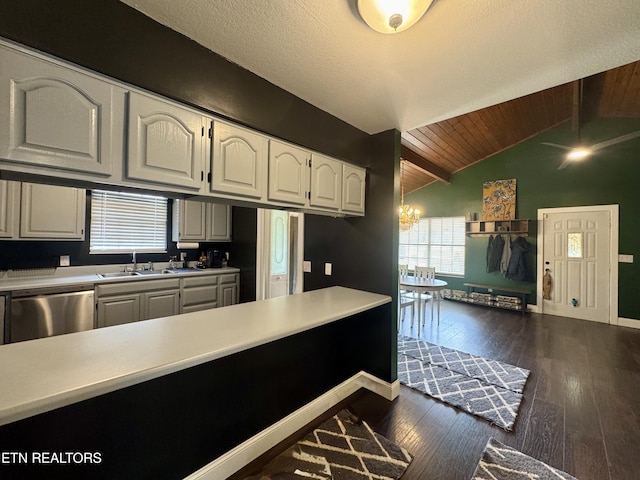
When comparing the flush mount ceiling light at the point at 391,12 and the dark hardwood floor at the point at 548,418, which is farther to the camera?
the dark hardwood floor at the point at 548,418

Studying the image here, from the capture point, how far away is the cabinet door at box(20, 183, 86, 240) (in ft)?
9.10

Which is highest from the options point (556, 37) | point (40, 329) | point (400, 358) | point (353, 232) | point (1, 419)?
point (556, 37)

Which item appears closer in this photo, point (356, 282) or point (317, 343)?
point (317, 343)

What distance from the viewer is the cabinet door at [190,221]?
159 inches

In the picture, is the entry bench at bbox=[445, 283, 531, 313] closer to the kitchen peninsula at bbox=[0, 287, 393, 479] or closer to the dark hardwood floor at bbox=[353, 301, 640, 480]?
the dark hardwood floor at bbox=[353, 301, 640, 480]

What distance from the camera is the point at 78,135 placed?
3.46ft

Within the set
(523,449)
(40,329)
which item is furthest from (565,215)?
(40,329)

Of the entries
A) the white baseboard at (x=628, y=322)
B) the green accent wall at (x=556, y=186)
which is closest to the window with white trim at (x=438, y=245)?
the green accent wall at (x=556, y=186)

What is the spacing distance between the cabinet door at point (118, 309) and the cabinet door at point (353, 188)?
287 centimetres

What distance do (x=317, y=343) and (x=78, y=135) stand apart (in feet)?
6.39

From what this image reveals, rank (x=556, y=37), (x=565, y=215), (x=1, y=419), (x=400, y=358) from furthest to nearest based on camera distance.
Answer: (x=565, y=215)
(x=400, y=358)
(x=556, y=37)
(x=1, y=419)

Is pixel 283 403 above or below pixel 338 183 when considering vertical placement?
below

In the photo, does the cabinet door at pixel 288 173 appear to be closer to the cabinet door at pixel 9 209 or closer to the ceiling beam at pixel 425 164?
the ceiling beam at pixel 425 164

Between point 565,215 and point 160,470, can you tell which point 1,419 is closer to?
point 160,470
